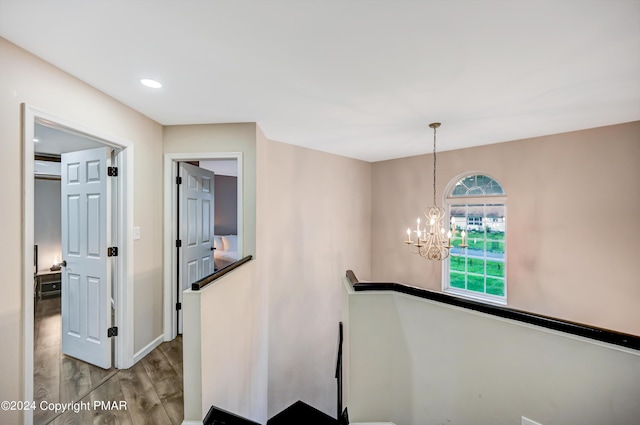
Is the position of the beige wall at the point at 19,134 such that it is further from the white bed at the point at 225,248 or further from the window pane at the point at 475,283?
the window pane at the point at 475,283

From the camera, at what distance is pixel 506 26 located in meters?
1.49

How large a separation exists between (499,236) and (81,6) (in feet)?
15.9

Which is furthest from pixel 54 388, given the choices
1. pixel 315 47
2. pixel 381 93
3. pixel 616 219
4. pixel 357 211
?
pixel 616 219

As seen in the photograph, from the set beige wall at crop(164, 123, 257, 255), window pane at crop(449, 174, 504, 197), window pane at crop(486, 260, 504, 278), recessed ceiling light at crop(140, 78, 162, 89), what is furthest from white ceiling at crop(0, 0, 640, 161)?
window pane at crop(486, 260, 504, 278)

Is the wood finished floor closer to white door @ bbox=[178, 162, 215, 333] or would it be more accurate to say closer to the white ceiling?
white door @ bbox=[178, 162, 215, 333]

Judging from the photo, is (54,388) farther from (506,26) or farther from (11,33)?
(506,26)

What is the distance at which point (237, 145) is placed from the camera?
3066 mm

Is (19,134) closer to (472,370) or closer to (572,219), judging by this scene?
(472,370)

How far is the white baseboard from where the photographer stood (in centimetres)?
260

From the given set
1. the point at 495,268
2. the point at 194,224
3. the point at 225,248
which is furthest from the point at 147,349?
the point at 495,268

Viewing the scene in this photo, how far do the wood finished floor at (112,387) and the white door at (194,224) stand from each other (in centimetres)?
75

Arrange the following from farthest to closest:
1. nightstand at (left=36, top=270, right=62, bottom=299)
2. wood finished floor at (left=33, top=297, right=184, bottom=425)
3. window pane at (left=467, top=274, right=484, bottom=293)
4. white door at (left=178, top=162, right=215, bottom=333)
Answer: nightstand at (left=36, top=270, right=62, bottom=299), window pane at (left=467, top=274, right=484, bottom=293), white door at (left=178, top=162, right=215, bottom=333), wood finished floor at (left=33, top=297, right=184, bottom=425)

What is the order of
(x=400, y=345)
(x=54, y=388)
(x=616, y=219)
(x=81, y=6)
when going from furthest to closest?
1. (x=616, y=219)
2. (x=54, y=388)
3. (x=400, y=345)
4. (x=81, y=6)

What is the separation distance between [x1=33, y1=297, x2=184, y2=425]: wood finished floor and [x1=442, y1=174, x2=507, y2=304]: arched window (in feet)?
12.2
